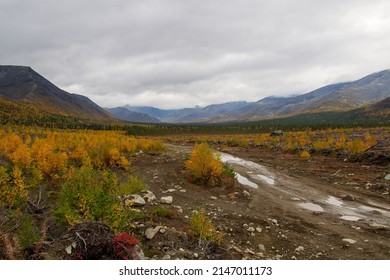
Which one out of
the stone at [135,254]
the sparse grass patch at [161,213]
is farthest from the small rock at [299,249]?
the stone at [135,254]

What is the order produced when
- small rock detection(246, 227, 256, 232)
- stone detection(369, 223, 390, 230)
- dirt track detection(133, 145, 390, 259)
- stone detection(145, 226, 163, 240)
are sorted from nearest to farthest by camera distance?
stone detection(145, 226, 163, 240) → dirt track detection(133, 145, 390, 259) → small rock detection(246, 227, 256, 232) → stone detection(369, 223, 390, 230)

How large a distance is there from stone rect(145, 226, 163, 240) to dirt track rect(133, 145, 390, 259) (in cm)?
15

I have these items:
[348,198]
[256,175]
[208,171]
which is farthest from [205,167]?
[348,198]

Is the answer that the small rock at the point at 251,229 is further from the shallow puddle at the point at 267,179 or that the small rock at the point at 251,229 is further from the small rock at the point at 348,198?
the shallow puddle at the point at 267,179

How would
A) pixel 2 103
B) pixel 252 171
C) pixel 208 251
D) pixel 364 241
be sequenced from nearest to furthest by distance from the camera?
pixel 208 251, pixel 364 241, pixel 252 171, pixel 2 103

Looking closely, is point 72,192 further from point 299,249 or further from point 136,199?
point 299,249

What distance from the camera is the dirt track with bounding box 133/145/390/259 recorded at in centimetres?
907

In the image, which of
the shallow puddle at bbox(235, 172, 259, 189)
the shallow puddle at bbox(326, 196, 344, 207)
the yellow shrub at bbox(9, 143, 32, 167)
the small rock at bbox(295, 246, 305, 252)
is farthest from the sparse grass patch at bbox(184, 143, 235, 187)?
the yellow shrub at bbox(9, 143, 32, 167)

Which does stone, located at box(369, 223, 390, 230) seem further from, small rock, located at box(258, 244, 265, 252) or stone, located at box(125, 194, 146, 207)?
stone, located at box(125, 194, 146, 207)

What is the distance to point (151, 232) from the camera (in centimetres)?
900

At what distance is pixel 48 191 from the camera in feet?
49.0
